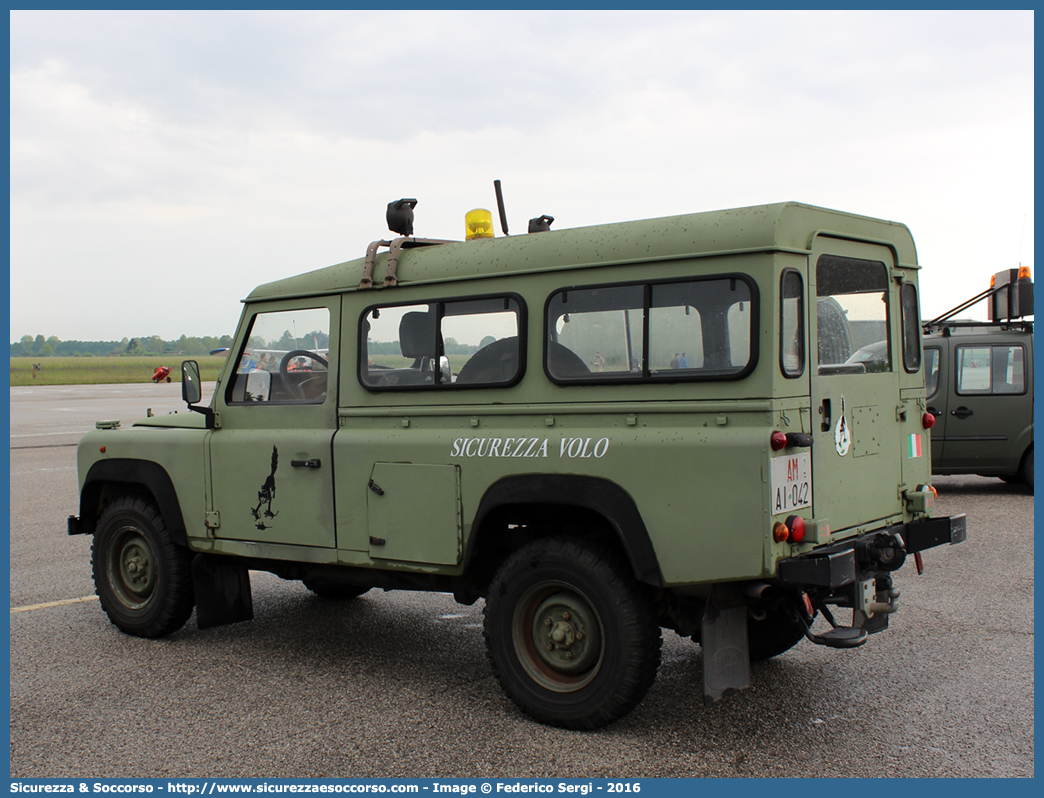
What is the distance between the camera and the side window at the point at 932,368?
1155 centimetres

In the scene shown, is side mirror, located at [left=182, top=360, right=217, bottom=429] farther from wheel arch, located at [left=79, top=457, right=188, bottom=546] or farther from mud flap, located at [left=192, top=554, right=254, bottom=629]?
mud flap, located at [left=192, top=554, right=254, bottom=629]

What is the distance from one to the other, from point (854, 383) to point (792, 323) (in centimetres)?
64

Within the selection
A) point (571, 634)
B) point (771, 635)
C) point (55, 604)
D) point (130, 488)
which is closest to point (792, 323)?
point (571, 634)

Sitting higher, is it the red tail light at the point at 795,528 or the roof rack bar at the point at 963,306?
the roof rack bar at the point at 963,306

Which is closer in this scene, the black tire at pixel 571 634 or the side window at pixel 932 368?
the black tire at pixel 571 634

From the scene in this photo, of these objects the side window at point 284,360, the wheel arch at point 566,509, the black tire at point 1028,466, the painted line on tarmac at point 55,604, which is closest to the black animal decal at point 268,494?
the side window at point 284,360

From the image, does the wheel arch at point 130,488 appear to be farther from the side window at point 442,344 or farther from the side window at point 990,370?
the side window at point 990,370

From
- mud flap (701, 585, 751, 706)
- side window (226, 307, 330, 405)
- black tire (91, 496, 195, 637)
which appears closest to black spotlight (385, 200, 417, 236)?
side window (226, 307, 330, 405)

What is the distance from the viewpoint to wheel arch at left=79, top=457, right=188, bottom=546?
5.96 m

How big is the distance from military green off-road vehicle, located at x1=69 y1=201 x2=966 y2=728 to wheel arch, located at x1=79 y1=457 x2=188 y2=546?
20 centimetres

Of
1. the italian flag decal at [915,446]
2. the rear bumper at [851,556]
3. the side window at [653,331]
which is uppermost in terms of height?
the side window at [653,331]

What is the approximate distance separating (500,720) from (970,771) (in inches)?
79.9

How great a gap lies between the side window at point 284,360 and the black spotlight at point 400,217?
0.61 metres

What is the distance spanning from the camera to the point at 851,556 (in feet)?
13.6
